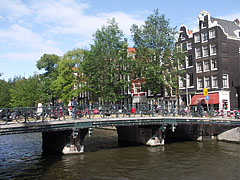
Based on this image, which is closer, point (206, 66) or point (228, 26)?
point (206, 66)

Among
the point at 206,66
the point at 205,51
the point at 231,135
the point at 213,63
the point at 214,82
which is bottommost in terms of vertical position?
the point at 231,135

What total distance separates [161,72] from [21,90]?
42342 millimetres

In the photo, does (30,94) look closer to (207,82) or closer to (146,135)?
(207,82)

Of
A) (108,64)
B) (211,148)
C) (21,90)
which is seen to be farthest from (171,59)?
(21,90)

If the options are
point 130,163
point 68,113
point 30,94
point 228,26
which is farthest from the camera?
point 30,94

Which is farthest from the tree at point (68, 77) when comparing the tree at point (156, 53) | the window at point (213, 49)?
the window at point (213, 49)

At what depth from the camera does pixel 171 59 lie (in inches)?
1547

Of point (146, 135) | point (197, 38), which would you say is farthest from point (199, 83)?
point (146, 135)

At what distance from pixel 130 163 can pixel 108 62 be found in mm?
25228

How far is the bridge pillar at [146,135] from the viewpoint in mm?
27562

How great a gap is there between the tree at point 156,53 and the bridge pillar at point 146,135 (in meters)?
9.17

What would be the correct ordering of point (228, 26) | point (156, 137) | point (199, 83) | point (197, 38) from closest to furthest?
point (156, 137) < point (199, 83) < point (228, 26) < point (197, 38)

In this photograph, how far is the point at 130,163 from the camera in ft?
66.1

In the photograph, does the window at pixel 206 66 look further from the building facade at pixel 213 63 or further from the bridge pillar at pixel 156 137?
the bridge pillar at pixel 156 137
